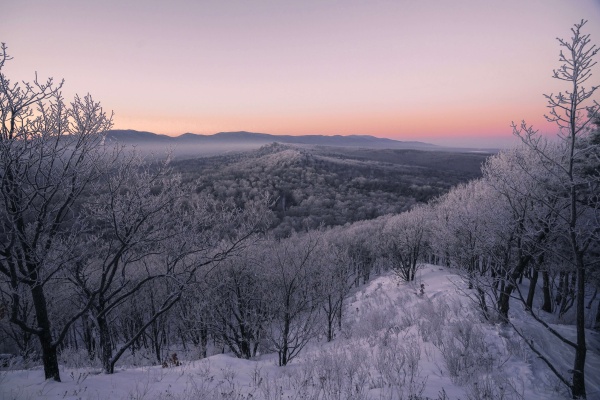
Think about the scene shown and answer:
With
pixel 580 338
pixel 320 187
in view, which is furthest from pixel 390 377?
pixel 320 187

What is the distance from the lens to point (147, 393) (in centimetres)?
514

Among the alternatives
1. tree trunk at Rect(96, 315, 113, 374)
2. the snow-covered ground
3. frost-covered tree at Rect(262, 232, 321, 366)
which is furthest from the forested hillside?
the snow-covered ground

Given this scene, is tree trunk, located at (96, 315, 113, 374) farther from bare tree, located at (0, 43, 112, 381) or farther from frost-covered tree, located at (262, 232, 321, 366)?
frost-covered tree, located at (262, 232, 321, 366)

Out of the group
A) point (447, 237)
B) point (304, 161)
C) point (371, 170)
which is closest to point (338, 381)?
point (447, 237)

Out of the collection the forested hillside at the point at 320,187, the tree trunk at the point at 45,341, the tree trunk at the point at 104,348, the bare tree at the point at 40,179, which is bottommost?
the forested hillside at the point at 320,187

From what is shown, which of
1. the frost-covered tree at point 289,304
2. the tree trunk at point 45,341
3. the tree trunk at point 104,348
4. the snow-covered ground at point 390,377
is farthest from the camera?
the frost-covered tree at point 289,304

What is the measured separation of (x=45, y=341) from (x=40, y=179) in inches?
125

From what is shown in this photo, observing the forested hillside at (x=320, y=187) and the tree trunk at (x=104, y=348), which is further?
the forested hillside at (x=320, y=187)

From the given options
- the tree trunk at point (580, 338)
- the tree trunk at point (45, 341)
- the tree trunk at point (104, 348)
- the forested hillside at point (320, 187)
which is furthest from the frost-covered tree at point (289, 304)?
the forested hillside at point (320, 187)

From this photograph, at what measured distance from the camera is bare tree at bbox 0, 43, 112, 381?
16.8 feet

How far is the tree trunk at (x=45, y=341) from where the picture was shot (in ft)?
17.7

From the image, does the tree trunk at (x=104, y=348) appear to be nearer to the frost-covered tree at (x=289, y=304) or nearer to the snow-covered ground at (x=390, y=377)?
the snow-covered ground at (x=390, y=377)

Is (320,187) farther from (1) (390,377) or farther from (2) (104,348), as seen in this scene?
(1) (390,377)

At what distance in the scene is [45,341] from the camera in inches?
218
